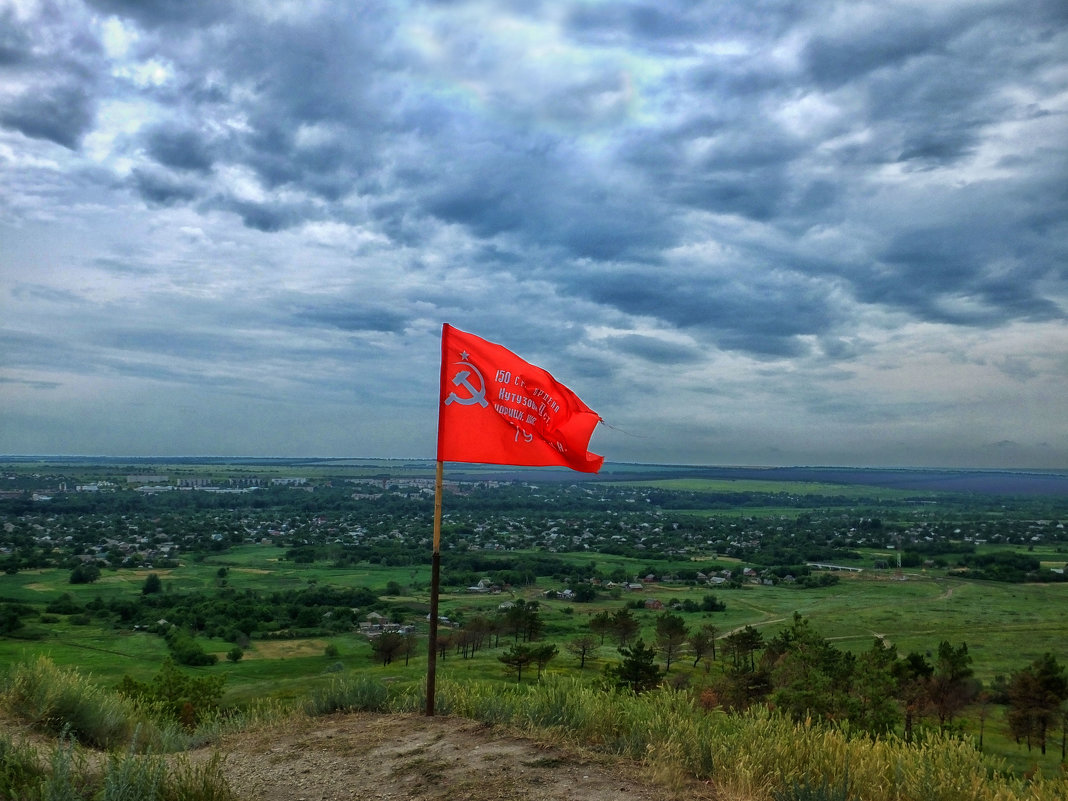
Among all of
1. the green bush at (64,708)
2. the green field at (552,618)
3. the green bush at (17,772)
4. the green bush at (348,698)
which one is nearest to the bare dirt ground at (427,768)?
the green bush at (348,698)

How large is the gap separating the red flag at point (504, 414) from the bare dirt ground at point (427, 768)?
3433mm

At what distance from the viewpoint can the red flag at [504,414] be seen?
9.59 meters

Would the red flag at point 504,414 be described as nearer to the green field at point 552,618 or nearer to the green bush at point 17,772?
the green bush at point 17,772

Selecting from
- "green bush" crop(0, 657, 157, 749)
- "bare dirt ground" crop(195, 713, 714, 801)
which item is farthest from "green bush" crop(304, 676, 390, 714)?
"green bush" crop(0, 657, 157, 749)

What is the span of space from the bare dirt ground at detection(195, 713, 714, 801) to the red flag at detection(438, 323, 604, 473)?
3.43 m

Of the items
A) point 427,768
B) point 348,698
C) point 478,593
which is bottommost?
point 478,593

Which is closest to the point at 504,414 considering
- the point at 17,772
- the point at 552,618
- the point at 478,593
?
the point at 17,772

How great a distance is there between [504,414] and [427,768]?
15.4ft

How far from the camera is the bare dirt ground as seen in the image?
639cm

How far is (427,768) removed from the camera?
6965 millimetres

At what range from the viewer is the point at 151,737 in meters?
9.16

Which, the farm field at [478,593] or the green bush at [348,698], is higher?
the green bush at [348,698]

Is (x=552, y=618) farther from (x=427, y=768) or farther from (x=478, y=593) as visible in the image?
(x=427, y=768)

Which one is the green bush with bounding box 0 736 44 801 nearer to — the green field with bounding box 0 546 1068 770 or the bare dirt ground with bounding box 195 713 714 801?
the bare dirt ground with bounding box 195 713 714 801
